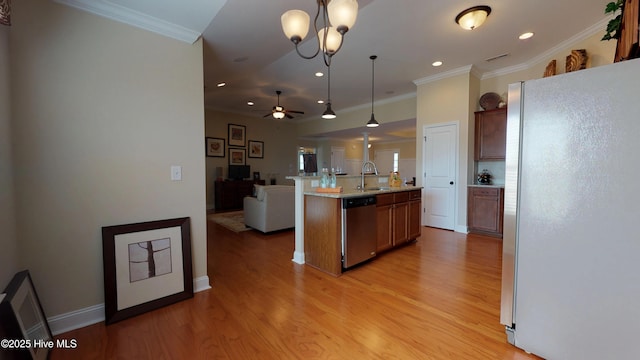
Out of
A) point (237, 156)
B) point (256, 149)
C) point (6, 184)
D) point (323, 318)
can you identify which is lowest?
point (323, 318)

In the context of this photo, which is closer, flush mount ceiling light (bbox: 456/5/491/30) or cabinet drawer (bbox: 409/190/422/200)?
flush mount ceiling light (bbox: 456/5/491/30)

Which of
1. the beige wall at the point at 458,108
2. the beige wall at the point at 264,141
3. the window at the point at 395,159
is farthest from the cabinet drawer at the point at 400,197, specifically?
the window at the point at 395,159

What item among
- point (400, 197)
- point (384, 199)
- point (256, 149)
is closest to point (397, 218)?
point (400, 197)

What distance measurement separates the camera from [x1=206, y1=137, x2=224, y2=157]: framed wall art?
7320 millimetres

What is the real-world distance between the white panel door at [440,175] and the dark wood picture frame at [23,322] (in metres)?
5.33

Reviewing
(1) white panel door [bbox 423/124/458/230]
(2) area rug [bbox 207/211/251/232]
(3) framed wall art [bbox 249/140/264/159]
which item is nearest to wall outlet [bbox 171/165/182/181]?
(2) area rug [bbox 207/211/251/232]

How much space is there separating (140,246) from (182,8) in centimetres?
199

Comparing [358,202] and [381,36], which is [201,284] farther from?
[381,36]

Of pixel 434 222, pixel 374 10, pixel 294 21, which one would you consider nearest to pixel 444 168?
pixel 434 222

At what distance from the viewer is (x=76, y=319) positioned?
187cm

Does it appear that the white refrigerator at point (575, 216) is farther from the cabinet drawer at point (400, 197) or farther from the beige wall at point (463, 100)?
the beige wall at point (463, 100)

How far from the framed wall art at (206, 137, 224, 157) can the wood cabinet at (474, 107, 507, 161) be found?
262 inches

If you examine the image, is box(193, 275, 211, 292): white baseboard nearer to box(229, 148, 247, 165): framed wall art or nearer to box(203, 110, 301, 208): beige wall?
box(203, 110, 301, 208): beige wall

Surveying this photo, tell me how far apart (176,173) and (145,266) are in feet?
2.73
